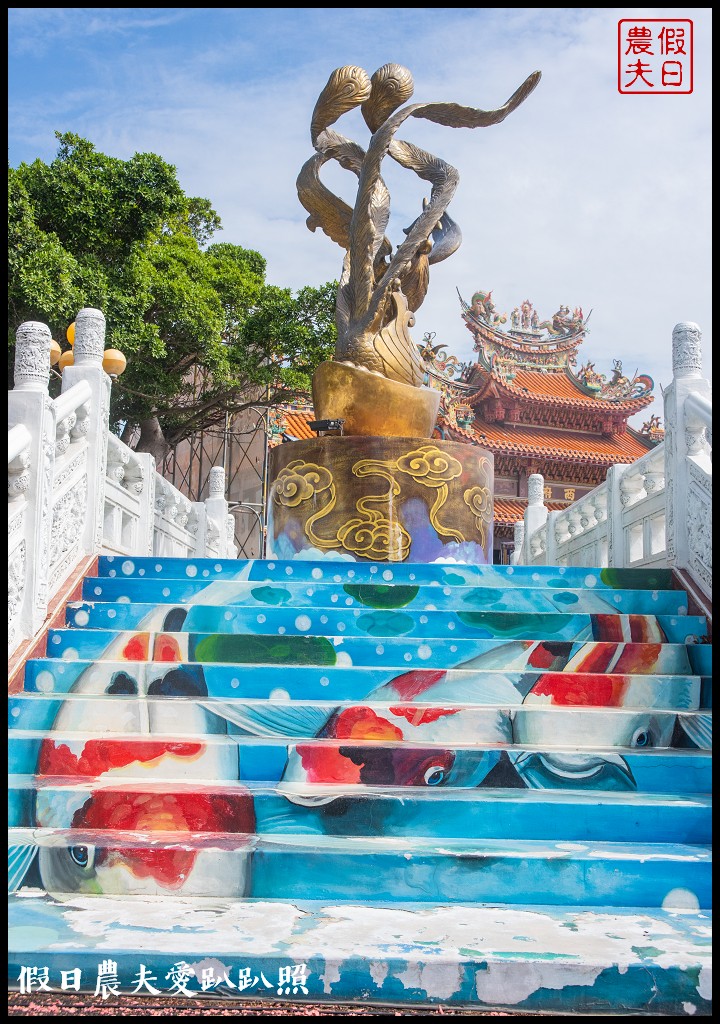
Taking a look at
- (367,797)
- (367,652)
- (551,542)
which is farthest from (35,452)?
(551,542)

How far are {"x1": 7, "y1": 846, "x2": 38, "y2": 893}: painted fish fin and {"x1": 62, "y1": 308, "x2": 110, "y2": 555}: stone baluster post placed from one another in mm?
2646

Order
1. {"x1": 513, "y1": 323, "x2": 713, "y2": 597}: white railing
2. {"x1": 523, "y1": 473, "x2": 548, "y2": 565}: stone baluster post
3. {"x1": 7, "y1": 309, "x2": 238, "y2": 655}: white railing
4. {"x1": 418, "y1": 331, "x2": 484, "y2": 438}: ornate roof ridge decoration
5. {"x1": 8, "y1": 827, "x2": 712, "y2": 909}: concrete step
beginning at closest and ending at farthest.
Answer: {"x1": 8, "y1": 827, "x2": 712, "y2": 909}: concrete step, {"x1": 7, "y1": 309, "x2": 238, "y2": 655}: white railing, {"x1": 513, "y1": 323, "x2": 713, "y2": 597}: white railing, {"x1": 523, "y1": 473, "x2": 548, "y2": 565}: stone baluster post, {"x1": 418, "y1": 331, "x2": 484, "y2": 438}: ornate roof ridge decoration

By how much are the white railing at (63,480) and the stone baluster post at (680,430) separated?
3700mm

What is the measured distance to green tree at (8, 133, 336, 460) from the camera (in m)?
13.9

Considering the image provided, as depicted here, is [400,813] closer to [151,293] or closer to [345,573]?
[345,573]

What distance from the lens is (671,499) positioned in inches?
226

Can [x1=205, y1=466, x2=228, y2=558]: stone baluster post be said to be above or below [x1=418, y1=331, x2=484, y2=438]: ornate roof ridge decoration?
below

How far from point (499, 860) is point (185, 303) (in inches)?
578

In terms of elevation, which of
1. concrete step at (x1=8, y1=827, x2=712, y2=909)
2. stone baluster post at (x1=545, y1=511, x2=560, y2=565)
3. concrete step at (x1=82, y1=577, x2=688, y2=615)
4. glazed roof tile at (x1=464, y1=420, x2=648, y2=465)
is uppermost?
glazed roof tile at (x1=464, y1=420, x2=648, y2=465)

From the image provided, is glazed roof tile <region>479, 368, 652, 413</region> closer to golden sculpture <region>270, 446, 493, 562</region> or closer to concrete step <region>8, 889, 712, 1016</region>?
golden sculpture <region>270, 446, 493, 562</region>

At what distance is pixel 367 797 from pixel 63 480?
9.21ft

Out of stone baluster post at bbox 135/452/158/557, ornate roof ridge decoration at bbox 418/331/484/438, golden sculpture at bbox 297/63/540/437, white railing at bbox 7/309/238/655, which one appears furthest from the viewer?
ornate roof ridge decoration at bbox 418/331/484/438

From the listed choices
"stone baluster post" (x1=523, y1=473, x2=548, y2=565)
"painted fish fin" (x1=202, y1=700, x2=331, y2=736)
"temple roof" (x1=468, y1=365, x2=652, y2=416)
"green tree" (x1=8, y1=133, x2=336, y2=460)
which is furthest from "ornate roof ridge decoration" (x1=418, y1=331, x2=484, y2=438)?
"painted fish fin" (x1=202, y1=700, x2=331, y2=736)

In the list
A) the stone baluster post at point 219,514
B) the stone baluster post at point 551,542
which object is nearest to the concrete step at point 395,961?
the stone baluster post at point 551,542
